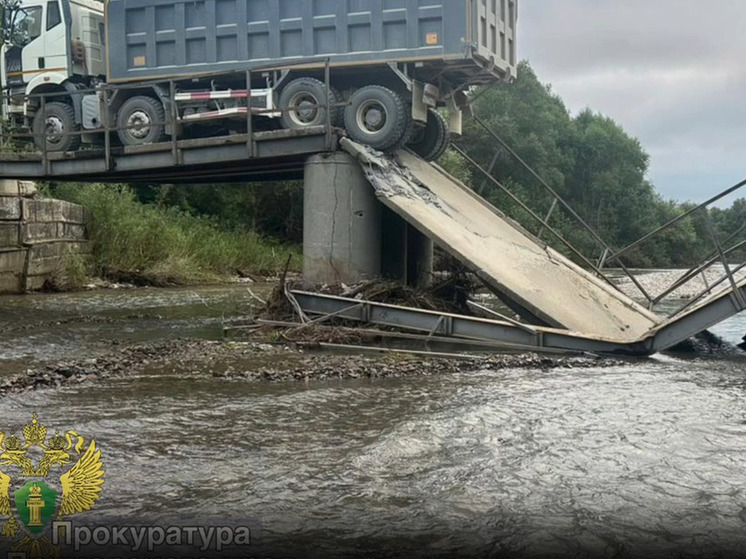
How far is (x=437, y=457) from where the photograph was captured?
5.04 meters

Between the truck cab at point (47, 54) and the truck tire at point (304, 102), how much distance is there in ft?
14.4

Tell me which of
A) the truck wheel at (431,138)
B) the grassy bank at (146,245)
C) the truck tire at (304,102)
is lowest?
the grassy bank at (146,245)

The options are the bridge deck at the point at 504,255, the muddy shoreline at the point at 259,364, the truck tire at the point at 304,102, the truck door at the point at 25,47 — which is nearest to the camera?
the muddy shoreline at the point at 259,364

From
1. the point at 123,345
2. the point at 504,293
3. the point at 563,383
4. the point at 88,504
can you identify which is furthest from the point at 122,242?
the point at 88,504

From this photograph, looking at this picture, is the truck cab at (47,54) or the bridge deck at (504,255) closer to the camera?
the bridge deck at (504,255)

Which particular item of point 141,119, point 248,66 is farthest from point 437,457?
point 141,119

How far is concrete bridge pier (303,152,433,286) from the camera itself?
1163 centimetres

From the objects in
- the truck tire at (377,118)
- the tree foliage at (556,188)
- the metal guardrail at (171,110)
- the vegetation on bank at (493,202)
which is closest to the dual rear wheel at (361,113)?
the truck tire at (377,118)

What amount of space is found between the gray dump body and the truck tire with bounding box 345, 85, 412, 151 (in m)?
0.89

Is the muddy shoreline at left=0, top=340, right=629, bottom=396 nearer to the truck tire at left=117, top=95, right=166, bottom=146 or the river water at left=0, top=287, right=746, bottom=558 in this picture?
the river water at left=0, top=287, right=746, bottom=558

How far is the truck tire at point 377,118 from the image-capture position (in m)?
12.8

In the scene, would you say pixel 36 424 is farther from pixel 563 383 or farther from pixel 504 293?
pixel 504 293

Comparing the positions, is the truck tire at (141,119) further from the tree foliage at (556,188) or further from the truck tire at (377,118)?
the tree foliage at (556,188)

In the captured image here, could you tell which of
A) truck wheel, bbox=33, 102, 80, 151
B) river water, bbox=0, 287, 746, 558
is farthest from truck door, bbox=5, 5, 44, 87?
river water, bbox=0, 287, 746, 558
